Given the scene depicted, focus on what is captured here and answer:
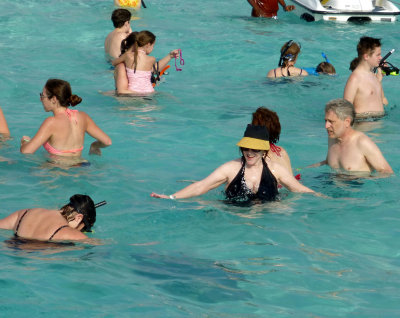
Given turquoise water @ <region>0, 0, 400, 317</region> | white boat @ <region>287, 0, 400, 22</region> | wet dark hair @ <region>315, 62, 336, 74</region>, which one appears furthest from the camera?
white boat @ <region>287, 0, 400, 22</region>

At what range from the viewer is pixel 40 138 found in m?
8.32

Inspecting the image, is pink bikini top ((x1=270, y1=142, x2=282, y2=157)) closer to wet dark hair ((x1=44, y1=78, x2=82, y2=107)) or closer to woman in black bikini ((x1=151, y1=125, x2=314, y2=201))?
woman in black bikini ((x1=151, y1=125, x2=314, y2=201))

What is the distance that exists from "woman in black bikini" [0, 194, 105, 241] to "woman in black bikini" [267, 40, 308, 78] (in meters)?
7.10

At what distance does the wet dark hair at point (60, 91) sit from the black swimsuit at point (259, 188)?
93.5 inches

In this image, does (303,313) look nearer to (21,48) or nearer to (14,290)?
(14,290)

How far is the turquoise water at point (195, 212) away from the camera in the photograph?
219 inches

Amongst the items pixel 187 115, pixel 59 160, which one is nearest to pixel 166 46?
pixel 187 115

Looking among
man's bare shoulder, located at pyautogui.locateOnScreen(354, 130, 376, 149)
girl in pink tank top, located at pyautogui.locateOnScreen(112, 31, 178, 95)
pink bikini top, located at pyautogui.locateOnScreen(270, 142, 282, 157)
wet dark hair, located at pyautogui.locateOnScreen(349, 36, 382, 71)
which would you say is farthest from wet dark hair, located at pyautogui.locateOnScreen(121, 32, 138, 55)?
pink bikini top, located at pyautogui.locateOnScreen(270, 142, 282, 157)

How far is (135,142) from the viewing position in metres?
10.4

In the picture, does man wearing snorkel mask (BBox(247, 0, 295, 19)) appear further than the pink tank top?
Yes

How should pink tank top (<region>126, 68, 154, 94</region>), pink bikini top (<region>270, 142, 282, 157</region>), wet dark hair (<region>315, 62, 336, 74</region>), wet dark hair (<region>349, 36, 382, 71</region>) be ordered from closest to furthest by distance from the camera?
pink bikini top (<region>270, 142, 282, 157</region>)
wet dark hair (<region>349, 36, 382, 71</region>)
pink tank top (<region>126, 68, 154, 94</region>)
wet dark hair (<region>315, 62, 336, 74</region>)

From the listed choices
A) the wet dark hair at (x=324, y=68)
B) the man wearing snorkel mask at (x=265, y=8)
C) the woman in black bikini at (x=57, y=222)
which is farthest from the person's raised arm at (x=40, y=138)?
the man wearing snorkel mask at (x=265, y=8)

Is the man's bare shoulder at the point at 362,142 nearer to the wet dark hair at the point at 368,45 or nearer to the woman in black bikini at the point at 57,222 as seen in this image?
the wet dark hair at the point at 368,45

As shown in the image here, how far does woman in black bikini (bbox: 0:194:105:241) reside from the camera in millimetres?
6016
